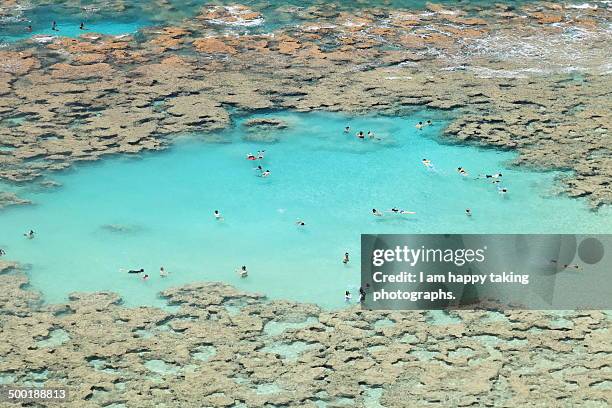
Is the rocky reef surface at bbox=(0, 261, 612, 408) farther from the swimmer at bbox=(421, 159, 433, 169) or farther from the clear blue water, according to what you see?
the clear blue water

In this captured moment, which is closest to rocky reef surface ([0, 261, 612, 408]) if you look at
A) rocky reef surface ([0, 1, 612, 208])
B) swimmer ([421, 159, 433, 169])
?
rocky reef surface ([0, 1, 612, 208])

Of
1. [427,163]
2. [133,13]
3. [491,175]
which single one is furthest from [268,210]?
[133,13]

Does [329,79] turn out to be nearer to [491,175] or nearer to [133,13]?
[491,175]

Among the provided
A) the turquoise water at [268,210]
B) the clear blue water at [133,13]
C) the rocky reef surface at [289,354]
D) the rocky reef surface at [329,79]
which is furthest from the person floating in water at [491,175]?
the clear blue water at [133,13]

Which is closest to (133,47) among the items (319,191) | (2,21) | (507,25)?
(2,21)

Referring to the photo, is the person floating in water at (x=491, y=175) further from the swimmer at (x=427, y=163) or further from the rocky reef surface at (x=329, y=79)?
the swimmer at (x=427, y=163)

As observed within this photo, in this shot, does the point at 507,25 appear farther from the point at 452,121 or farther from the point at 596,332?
the point at 596,332

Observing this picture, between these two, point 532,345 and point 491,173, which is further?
point 491,173
